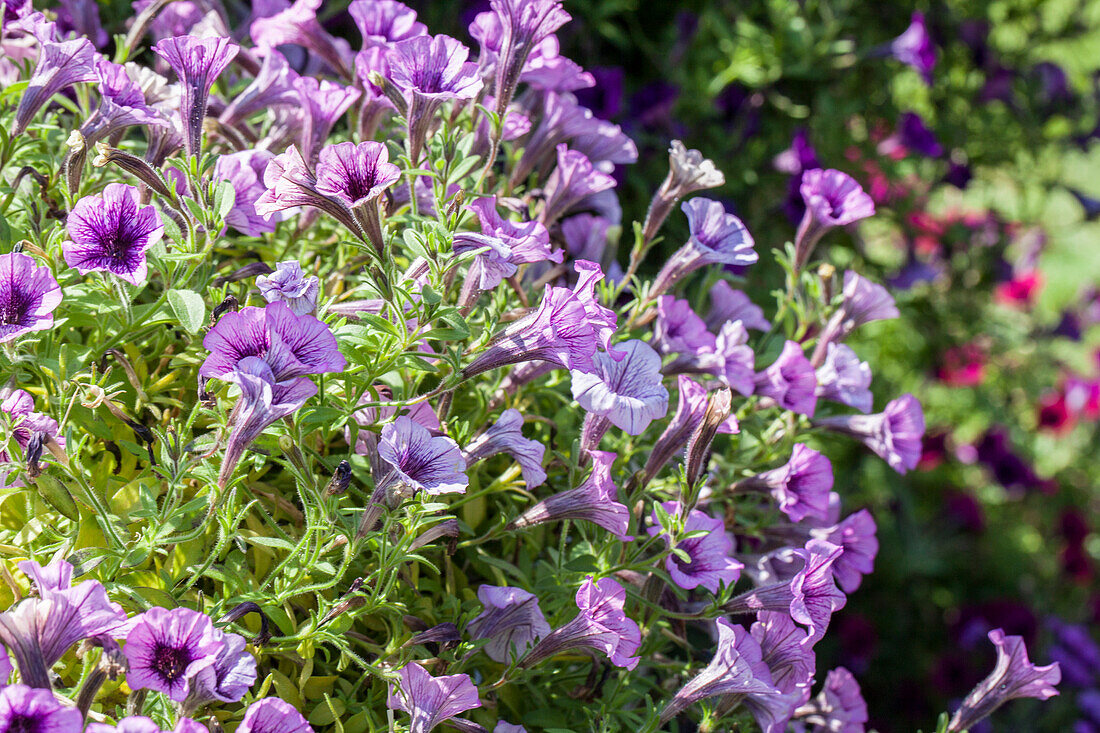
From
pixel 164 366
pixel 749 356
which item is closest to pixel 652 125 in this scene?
pixel 749 356

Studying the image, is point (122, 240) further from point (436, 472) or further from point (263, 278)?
point (436, 472)

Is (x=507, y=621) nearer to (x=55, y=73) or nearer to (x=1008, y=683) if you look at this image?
(x=1008, y=683)

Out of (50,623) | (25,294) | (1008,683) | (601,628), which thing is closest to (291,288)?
(25,294)

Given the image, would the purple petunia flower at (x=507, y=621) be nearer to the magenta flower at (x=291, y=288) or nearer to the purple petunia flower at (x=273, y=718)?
the purple petunia flower at (x=273, y=718)

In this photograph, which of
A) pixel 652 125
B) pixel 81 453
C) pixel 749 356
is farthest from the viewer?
pixel 652 125

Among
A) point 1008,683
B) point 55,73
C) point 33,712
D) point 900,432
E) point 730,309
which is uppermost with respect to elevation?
point 55,73

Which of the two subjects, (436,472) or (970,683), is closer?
(436,472)

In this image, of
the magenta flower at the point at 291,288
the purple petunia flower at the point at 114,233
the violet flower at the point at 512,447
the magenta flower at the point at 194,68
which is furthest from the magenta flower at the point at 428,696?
the magenta flower at the point at 194,68
